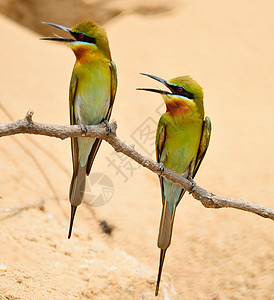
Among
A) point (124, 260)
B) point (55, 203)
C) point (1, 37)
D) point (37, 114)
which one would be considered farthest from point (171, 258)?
point (1, 37)

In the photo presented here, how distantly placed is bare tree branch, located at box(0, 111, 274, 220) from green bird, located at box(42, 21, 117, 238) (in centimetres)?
13

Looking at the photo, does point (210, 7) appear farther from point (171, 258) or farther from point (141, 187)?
point (171, 258)

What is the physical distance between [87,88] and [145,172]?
69.3 inches

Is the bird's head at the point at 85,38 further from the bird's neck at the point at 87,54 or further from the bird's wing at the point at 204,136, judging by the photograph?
the bird's wing at the point at 204,136

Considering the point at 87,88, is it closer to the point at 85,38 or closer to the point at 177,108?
the point at 85,38

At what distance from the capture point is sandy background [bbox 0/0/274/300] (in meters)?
2.63

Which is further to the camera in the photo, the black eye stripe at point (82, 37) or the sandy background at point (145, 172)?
the sandy background at point (145, 172)

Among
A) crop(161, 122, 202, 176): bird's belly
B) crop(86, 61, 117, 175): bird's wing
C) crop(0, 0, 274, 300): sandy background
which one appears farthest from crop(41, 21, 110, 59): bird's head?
crop(0, 0, 274, 300): sandy background

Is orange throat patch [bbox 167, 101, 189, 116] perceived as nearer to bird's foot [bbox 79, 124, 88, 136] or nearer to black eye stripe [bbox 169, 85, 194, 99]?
black eye stripe [bbox 169, 85, 194, 99]

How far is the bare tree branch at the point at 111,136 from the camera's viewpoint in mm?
1481

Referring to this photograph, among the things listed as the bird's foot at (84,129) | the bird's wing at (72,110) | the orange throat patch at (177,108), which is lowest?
the bird's foot at (84,129)

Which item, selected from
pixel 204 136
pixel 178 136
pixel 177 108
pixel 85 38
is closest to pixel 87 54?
pixel 85 38

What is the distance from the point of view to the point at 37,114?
3914mm

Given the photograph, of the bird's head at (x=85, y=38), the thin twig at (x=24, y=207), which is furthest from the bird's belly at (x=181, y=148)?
the thin twig at (x=24, y=207)
